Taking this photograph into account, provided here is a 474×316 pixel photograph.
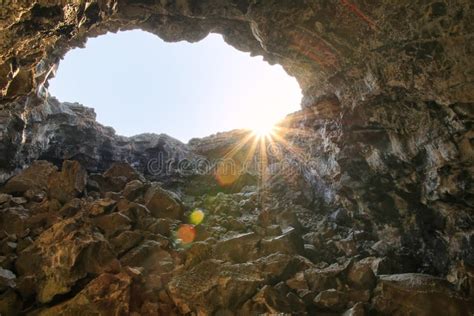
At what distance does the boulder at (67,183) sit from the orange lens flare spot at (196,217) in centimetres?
510

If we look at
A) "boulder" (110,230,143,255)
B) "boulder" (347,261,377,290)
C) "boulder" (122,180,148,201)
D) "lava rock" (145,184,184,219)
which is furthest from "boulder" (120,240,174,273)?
"boulder" (347,261,377,290)

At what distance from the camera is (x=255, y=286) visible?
10008 mm

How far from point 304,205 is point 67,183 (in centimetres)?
1140

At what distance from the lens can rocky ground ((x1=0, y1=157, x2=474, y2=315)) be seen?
933 cm

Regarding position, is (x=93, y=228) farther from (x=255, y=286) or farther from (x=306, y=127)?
(x=306, y=127)

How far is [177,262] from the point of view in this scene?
36.9ft

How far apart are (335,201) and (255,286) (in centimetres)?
727

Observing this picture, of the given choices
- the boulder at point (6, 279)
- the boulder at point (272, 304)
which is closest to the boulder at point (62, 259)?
the boulder at point (6, 279)

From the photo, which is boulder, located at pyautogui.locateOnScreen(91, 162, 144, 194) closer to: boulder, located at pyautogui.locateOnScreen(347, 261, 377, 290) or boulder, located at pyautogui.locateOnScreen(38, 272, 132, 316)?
boulder, located at pyautogui.locateOnScreen(38, 272, 132, 316)

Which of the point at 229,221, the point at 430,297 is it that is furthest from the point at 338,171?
the point at 430,297

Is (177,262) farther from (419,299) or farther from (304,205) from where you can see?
(304,205)

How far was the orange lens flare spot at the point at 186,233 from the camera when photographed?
42.0 ft

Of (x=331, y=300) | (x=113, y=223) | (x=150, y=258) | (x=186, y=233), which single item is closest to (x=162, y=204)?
(x=186, y=233)

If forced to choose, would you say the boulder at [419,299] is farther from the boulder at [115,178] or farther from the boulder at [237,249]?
the boulder at [115,178]
